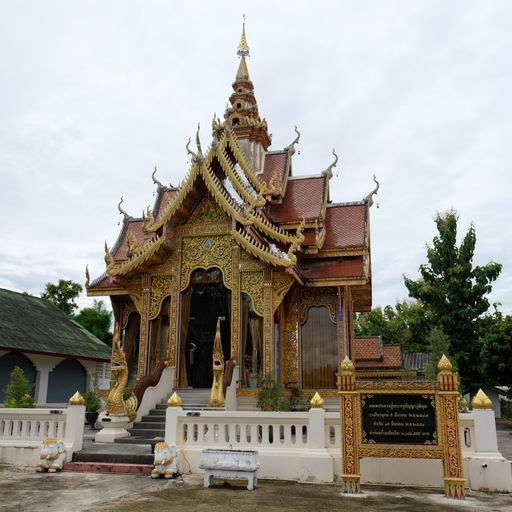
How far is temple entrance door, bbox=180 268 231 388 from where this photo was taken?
1264 cm

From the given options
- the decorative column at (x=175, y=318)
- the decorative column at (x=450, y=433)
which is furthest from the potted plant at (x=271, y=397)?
the decorative column at (x=450, y=433)

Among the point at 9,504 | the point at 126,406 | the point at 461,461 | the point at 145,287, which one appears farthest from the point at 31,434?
the point at 461,461

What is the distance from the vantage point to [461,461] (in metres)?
6.57

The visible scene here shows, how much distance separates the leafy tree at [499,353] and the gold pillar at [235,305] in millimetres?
13833


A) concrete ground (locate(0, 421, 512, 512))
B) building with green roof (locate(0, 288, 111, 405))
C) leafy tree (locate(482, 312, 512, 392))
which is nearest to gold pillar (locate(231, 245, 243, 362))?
concrete ground (locate(0, 421, 512, 512))

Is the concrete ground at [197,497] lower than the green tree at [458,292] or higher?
lower

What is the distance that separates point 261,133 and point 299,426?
10.8m

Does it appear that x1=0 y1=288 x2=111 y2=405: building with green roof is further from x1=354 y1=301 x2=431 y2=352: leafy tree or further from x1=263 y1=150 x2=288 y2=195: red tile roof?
x1=354 y1=301 x2=431 y2=352: leafy tree

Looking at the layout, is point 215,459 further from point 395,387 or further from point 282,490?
point 395,387

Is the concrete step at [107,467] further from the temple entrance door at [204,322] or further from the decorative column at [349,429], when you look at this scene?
the temple entrance door at [204,322]

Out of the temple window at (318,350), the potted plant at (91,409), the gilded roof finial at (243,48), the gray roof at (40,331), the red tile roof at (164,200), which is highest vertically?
the gilded roof finial at (243,48)

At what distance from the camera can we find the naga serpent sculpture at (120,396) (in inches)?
392

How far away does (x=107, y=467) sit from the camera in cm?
816

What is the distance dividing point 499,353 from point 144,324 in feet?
50.4
